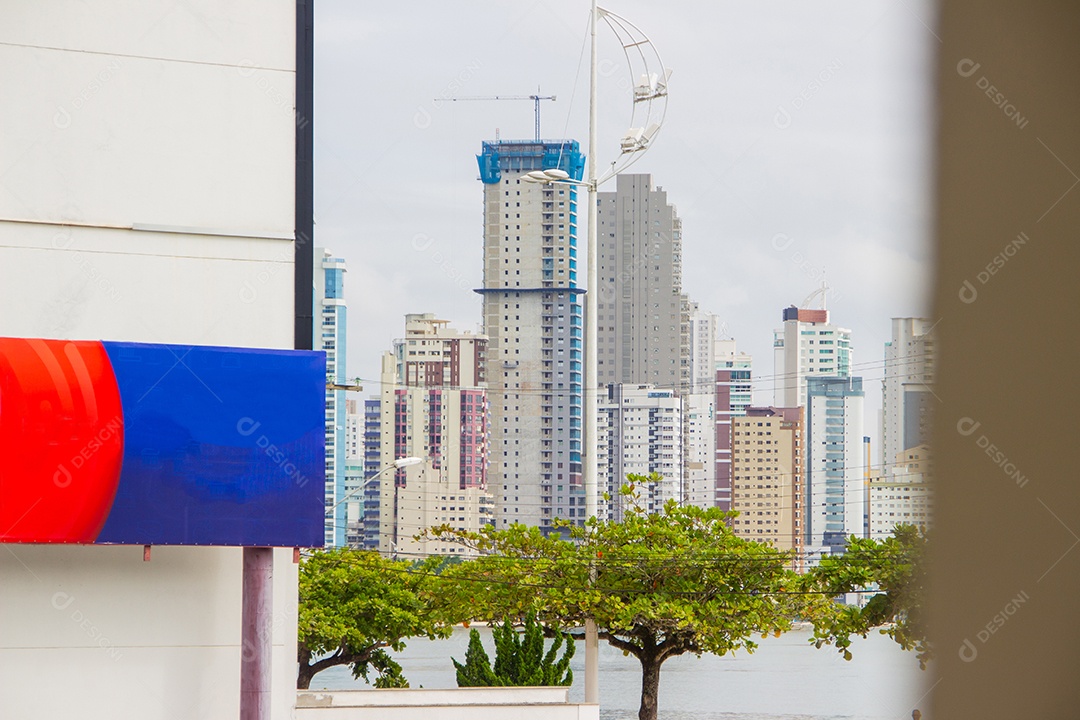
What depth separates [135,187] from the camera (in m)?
5.91

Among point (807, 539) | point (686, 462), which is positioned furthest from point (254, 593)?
point (686, 462)

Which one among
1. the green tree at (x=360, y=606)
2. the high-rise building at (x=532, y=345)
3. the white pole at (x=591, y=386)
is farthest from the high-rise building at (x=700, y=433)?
the white pole at (x=591, y=386)

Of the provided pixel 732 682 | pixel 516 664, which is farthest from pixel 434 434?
pixel 516 664

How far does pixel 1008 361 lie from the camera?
65 centimetres

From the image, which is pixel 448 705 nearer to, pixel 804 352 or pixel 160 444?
pixel 160 444

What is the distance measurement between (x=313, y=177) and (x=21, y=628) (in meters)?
2.75

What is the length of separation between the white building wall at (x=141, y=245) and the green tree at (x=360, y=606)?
10.3m

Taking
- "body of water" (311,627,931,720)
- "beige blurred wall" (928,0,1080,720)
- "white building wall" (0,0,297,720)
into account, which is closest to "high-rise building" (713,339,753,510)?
"body of water" (311,627,931,720)

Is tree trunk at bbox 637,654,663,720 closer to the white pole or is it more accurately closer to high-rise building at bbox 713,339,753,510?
the white pole

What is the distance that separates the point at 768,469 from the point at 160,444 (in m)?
21.8

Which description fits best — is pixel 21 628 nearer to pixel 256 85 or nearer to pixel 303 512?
pixel 303 512

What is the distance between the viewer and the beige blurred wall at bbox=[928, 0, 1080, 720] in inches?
25.1

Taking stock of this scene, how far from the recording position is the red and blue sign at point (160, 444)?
18.3ft

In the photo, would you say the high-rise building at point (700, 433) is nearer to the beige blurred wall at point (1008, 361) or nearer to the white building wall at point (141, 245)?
the white building wall at point (141, 245)
